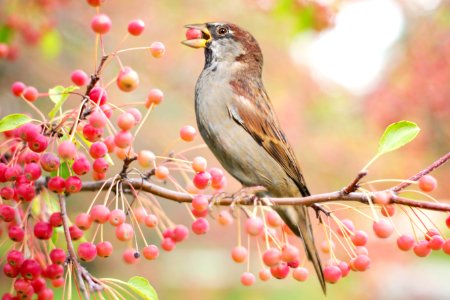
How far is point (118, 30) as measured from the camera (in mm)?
5988

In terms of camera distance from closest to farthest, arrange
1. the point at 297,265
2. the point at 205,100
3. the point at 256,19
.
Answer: the point at 297,265, the point at 205,100, the point at 256,19

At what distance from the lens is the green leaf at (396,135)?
6.63 ft

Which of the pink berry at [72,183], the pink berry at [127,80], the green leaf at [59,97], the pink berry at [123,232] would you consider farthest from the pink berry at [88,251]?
the pink berry at [127,80]

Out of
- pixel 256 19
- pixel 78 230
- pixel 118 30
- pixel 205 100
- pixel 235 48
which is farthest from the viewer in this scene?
pixel 256 19

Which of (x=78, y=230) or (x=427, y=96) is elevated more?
(x=427, y=96)

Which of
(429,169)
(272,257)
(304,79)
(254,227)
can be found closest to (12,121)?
(254,227)

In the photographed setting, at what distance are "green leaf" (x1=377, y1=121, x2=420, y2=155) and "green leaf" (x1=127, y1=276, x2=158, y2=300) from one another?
34.4 inches

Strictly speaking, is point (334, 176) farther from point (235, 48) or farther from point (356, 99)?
point (235, 48)

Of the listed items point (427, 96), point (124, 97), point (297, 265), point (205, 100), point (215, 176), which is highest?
point (124, 97)

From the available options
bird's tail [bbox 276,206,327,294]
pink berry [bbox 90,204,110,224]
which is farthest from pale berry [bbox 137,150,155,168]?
bird's tail [bbox 276,206,327,294]

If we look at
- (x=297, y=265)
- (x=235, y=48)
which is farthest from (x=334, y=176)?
(x=297, y=265)

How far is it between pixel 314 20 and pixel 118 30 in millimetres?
2454

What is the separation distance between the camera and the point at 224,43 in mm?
3359

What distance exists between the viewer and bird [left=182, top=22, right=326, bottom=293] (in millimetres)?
2938
